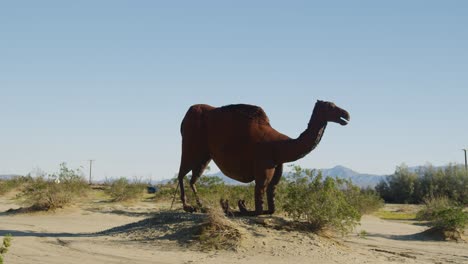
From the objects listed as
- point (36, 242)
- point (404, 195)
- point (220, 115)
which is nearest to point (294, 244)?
point (220, 115)

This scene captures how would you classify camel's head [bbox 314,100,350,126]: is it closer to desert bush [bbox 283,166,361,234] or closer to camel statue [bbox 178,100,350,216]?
camel statue [bbox 178,100,350,216]

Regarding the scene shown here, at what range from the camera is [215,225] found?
1329 cm

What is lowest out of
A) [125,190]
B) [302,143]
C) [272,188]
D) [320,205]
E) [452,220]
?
[452,220]

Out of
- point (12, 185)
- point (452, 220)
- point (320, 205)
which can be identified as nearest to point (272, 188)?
point (320, 205)

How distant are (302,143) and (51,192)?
13877 mm

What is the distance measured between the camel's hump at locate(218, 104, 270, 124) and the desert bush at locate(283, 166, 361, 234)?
201 cm

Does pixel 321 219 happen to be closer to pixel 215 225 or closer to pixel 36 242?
pixel 215 225

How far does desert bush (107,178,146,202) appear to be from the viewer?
3148 cm

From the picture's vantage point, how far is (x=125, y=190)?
32062mm

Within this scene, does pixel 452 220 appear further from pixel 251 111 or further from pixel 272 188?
pixel 251 111

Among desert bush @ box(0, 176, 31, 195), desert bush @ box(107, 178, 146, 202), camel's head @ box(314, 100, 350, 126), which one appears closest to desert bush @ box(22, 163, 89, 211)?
desert bush @ box(107, 178, 146, 202)

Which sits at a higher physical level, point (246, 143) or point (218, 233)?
point (246, 143)

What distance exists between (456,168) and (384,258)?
3049 cm

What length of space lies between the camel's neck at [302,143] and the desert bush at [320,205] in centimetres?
119
